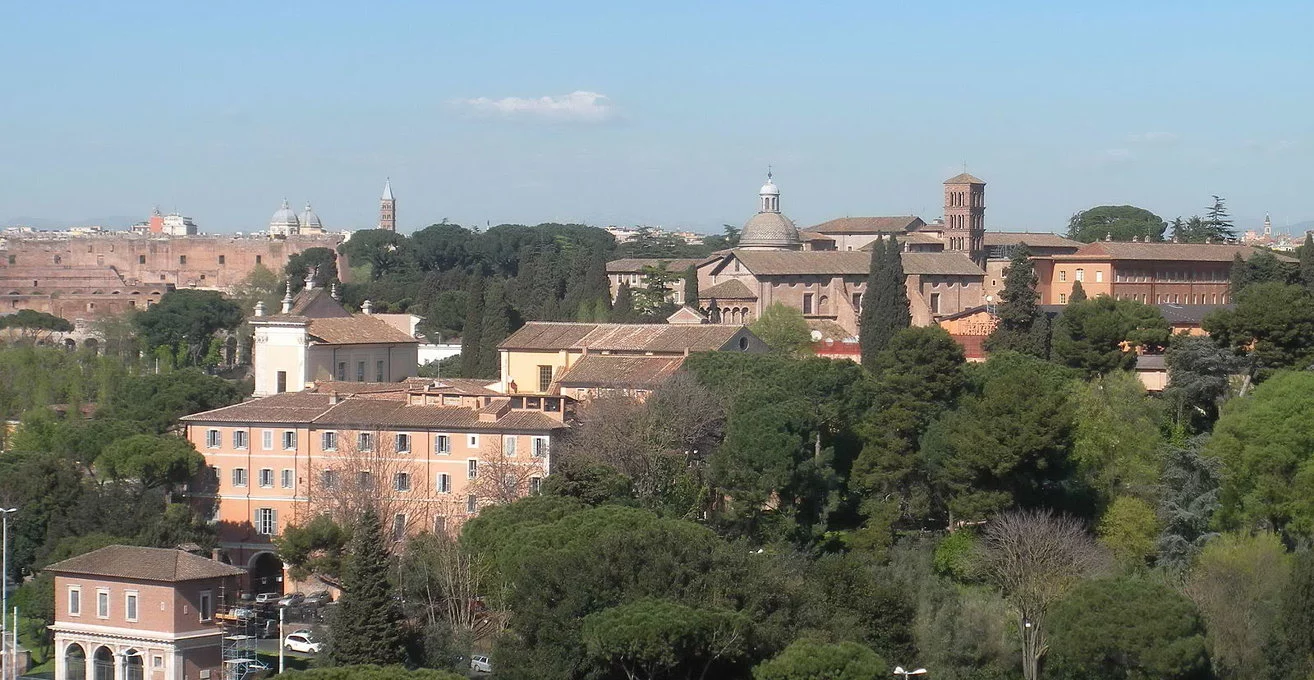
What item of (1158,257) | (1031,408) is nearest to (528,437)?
(1031,408)

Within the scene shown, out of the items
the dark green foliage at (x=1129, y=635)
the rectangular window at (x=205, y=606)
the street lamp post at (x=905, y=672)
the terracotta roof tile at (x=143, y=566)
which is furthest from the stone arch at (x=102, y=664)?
the dark green foliage at (x=1129, y=635)

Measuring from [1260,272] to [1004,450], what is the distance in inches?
757

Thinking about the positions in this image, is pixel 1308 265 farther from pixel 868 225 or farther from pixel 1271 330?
pixel 868 225

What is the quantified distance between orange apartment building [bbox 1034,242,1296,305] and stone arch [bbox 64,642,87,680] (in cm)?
3359

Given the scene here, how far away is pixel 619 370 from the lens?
1444 inches

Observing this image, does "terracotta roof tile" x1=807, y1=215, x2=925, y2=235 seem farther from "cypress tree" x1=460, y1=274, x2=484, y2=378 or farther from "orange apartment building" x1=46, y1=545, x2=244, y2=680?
"orange apartment building" x1=46, y1=545, x2=244, y2=680

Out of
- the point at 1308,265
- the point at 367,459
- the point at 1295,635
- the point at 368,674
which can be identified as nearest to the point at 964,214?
the point at 1308,265

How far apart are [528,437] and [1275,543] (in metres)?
12.2

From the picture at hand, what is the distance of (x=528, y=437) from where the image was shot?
3372 cm

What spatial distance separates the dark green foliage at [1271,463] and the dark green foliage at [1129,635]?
17.4ft

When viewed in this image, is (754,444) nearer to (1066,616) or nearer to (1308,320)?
(1066,616)

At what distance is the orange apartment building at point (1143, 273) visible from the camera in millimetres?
55438

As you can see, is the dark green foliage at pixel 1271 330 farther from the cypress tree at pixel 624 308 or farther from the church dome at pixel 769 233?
the church dome at pixel 769 233

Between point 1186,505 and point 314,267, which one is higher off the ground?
point 314,267
